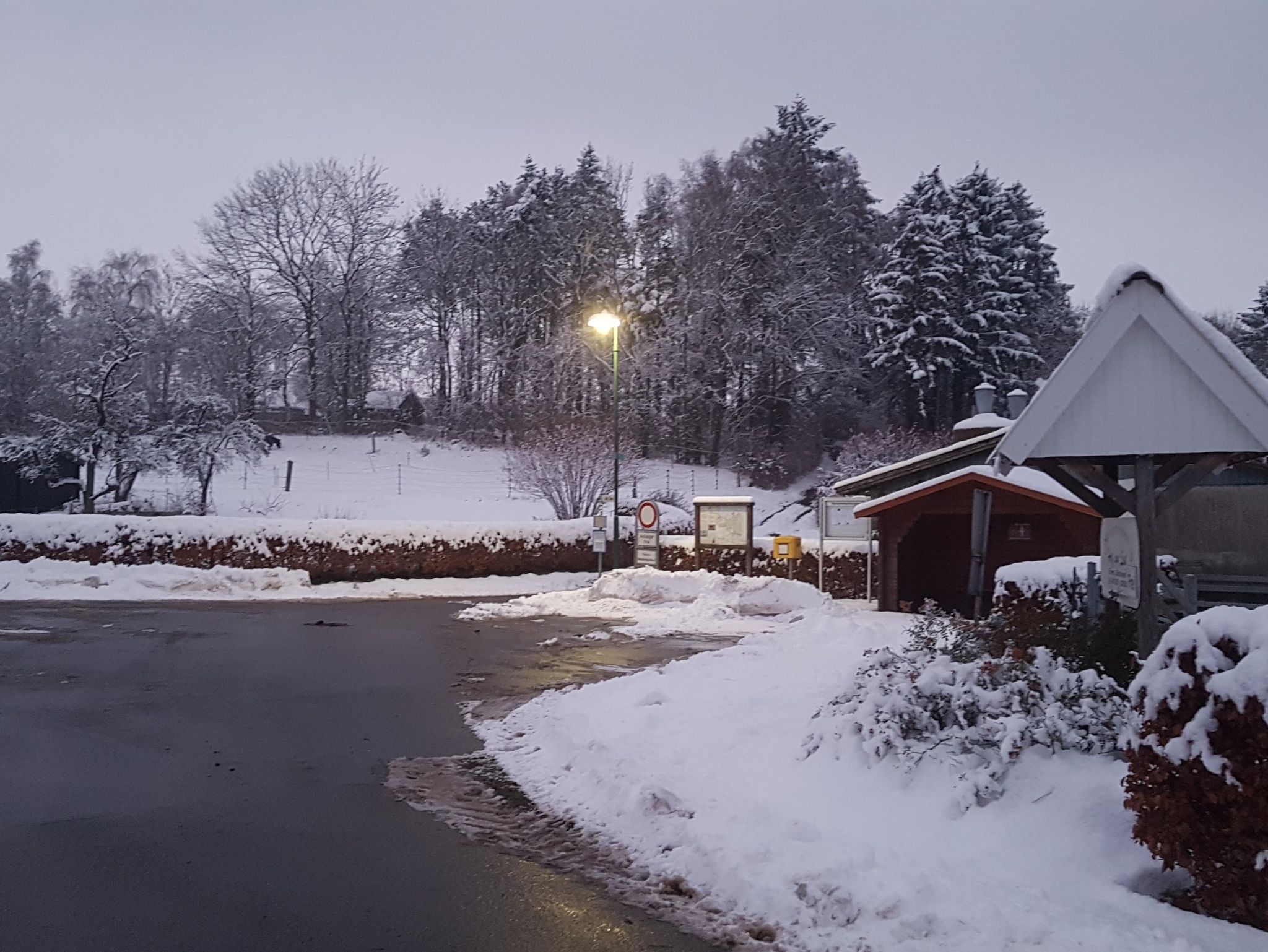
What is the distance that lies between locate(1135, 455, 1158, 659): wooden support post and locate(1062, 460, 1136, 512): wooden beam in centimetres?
21

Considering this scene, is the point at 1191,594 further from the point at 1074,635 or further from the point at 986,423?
the point at 986,423

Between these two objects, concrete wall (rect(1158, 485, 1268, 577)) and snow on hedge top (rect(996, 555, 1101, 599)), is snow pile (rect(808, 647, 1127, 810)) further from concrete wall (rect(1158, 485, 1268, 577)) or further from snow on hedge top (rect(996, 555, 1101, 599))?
concrete wall (rect(1158, 485, 1268, 577))

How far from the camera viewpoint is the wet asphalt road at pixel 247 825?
16.8 ft

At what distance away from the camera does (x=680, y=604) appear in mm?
22719

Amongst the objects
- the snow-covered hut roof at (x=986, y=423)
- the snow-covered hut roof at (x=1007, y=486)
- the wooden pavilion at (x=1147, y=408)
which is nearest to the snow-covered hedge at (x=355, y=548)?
the snow-covered hut roof at (x=986, y=423)

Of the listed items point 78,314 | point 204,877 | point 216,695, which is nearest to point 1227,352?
point 204,877

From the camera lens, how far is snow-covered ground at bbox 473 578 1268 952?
4785mm

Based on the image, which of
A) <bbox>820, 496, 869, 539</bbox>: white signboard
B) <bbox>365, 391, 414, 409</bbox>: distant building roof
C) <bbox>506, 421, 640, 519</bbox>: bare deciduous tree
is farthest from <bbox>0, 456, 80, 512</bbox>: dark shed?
<bbox>820, 496, 869, 539</bbox>: white signboard

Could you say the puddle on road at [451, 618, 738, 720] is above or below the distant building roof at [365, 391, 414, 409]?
below

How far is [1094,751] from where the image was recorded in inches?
251

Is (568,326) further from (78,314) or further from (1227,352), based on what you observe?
(1227,352)

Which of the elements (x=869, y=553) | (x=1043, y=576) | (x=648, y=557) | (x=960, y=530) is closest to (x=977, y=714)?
(x=1043, y=576)

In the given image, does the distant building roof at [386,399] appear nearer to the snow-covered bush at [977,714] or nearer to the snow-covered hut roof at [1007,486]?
the snow-covered hut roof at [1007,486]

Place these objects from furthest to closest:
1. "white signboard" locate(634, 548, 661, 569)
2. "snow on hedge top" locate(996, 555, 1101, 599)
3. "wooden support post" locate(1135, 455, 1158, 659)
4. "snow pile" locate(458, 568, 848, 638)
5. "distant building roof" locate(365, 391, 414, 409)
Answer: "distant building roof" locate(365, 391, 414, 409)
"white signboard" locate(634, 548, 661, 569)
"snow pile" locate(458, 568, 848, 638)
"snow on hedge top" locate(996, 555, 1101, 599)
"wooden support post" locate(1135, 455, 1158, 659)
